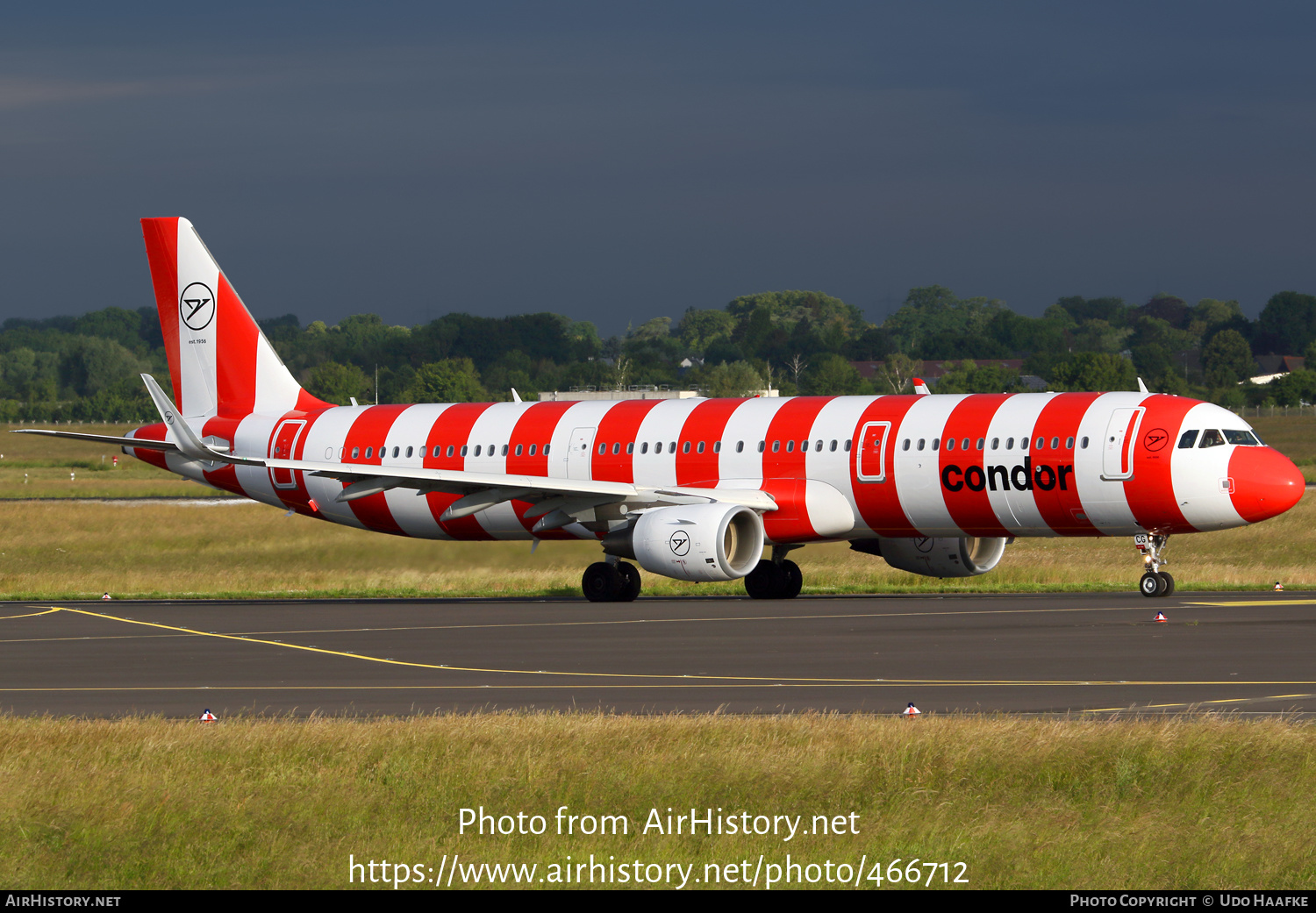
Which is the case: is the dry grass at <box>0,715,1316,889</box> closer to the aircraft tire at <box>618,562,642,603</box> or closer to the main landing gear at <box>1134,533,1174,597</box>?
the main landing gear at <box>1134,533,1174,597</box>

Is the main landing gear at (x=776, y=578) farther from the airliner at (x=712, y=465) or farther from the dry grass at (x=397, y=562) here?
the dry grass at (x=397, y=562)

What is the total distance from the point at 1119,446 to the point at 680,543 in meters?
8.62

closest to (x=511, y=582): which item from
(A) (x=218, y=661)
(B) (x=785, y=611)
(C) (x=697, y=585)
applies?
(C) (x=697, y=585)

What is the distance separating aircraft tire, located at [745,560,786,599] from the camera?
3919 centimetres

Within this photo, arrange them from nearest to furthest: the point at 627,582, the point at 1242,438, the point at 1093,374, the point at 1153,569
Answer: the point at 1242,438, the point at 1153,569, the point at 627,582, the point at 1093,374

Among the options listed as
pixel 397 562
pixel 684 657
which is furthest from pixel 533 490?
pixel 684 657

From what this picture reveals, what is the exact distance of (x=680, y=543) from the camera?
116 ft

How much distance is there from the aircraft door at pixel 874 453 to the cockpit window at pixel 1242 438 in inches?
259

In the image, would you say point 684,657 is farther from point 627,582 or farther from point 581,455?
point 581,455

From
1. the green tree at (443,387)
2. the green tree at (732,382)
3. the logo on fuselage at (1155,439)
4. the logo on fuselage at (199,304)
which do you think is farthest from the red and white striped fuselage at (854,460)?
the green tree at (443,387)

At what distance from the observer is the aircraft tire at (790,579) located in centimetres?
3925

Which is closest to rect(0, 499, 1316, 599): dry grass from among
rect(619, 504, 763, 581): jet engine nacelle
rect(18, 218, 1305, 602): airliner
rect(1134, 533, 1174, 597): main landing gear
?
rect(18, 218, 1305, 602): airliner

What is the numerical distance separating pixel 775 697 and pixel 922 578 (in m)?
24.3

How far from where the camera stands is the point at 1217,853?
11555 mm
